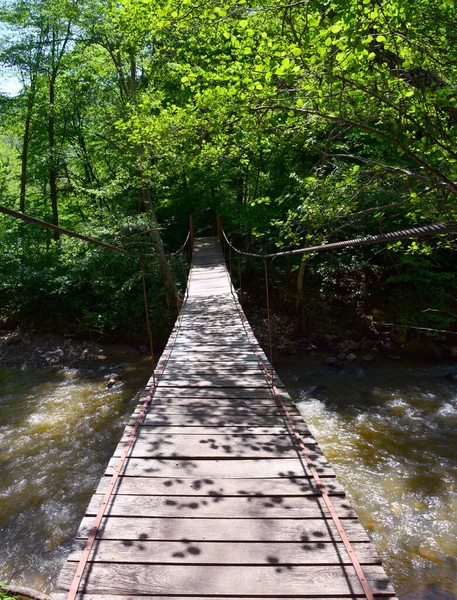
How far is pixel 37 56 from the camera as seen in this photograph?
9922mm

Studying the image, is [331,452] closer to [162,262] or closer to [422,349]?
[422,349]

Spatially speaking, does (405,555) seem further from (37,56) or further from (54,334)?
(37,56)

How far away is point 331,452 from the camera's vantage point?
15.3 feet

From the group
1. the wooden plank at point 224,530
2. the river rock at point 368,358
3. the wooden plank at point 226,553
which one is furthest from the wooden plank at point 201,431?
the river rock at point 368,358

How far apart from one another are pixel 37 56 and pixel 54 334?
22.8 feet

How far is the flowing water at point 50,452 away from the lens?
11.2 feet

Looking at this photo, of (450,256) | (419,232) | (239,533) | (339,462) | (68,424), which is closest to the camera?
(419,232)

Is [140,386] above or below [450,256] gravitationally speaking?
Result: below

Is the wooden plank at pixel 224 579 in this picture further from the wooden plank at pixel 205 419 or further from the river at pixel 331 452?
the river at pixel 331 452

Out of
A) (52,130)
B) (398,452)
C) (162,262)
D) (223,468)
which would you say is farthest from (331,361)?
(52,130)

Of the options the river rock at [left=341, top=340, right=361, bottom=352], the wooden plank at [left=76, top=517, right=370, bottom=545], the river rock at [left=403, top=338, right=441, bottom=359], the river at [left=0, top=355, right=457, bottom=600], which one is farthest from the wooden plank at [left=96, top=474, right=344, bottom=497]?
the river rock at [left=403, top=338, right=441, bottom=359]

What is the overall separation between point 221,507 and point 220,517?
0.06 meters

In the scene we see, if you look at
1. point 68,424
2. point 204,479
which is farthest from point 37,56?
point 204,479

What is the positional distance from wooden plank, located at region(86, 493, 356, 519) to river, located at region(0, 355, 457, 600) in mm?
1864
